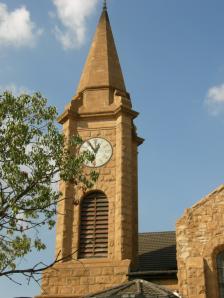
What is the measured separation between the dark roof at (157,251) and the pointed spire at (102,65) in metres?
7.64

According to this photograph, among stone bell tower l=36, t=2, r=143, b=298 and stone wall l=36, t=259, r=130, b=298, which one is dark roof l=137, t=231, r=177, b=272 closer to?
stone bell tower l=36, t=2, r=143, b=298

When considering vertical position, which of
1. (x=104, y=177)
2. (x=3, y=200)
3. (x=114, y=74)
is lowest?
(x=3, y=200)

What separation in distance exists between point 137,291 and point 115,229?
659 cm

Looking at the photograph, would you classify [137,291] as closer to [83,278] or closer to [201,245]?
[201,245]

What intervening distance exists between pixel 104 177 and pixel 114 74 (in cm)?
634

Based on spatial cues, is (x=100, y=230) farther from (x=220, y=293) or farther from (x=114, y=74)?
(x=114, y=74)

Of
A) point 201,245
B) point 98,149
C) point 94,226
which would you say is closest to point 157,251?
point 94,226

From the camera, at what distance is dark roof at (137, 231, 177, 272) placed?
22.1 meters

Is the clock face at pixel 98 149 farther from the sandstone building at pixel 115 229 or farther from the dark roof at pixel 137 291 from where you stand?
the dark roof at pixel 137 291

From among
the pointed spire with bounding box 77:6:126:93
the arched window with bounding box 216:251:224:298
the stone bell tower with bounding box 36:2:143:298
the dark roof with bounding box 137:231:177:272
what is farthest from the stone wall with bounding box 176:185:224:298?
the pointed spire with bounding box 77:6:126:93

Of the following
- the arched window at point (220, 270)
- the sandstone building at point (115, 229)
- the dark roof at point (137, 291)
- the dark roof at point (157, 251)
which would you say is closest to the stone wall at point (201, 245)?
the sandstone building at point (115, 229)

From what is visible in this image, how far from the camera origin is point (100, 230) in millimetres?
22328

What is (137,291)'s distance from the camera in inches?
611

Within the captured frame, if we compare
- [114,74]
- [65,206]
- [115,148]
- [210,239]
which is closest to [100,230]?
[65,206]
